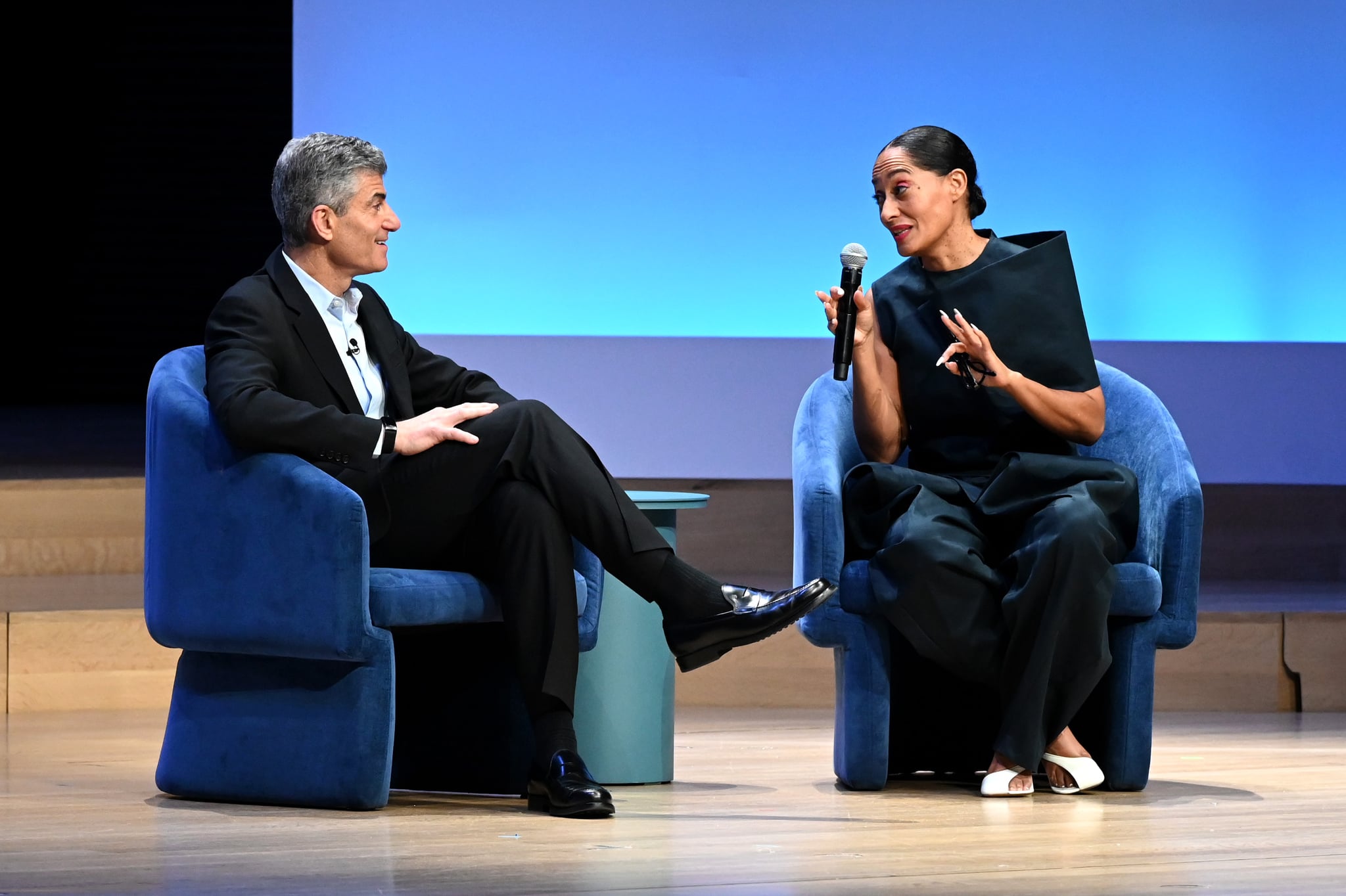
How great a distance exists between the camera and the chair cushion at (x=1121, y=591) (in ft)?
10.1

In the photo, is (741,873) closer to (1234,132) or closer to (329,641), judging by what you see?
(329,641)

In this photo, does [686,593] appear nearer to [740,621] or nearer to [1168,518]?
[740,621]

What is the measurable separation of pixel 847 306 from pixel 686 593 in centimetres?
62

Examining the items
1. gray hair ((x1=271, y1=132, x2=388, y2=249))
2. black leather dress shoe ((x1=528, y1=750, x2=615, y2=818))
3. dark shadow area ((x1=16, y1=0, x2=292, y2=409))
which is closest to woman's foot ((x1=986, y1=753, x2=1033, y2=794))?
black leather dress shoe ((x1=528, y1=750, x2=615, y2=818))

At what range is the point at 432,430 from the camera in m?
2.94

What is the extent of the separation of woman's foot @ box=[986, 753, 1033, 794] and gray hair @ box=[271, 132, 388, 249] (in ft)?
5.02

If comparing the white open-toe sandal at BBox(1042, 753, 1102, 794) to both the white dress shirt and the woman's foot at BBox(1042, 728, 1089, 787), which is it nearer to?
the woman's foot at BBox(1042, 728, 1089, 787)

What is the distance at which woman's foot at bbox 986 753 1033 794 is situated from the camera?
3053mm

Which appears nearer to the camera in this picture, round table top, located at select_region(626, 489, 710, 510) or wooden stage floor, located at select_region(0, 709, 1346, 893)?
wooden stage floor, located at select_region(0, 709, 1346, 893)

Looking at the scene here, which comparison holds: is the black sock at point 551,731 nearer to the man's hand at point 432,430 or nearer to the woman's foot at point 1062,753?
the man's hand at point 432,430

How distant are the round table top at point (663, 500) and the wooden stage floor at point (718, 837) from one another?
0.52 meters

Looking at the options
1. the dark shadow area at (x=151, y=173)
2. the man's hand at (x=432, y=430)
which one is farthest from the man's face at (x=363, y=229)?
the dark shadow area at (x=151, y=173)

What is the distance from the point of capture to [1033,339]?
10.6 feet

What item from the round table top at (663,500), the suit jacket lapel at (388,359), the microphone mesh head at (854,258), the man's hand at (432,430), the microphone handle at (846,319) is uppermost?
the microphone mesh head at (854,258)
